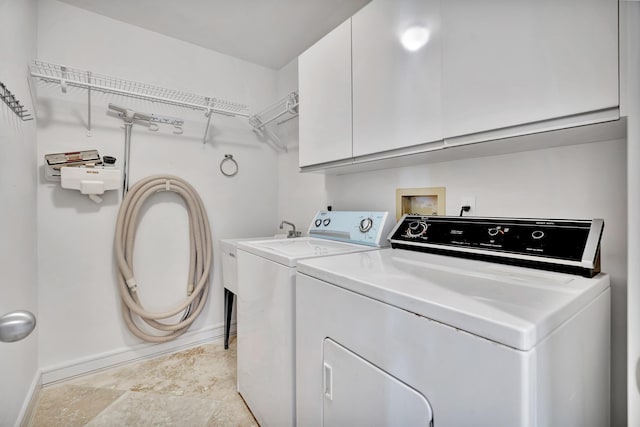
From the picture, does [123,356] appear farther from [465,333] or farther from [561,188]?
[561,188]

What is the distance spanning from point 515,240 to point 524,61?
0.60 meters

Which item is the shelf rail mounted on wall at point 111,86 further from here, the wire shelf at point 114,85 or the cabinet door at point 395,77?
the cabinet door at point 395,77

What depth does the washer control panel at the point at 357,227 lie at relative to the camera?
1567mm

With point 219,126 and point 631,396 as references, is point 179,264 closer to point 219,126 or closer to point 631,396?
point 219,126

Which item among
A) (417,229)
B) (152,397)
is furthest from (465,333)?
(152,397)

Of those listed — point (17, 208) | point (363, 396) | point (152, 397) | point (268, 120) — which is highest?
point (268, 120)

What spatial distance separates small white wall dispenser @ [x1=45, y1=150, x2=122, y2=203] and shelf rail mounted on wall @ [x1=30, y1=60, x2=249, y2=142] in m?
0.27

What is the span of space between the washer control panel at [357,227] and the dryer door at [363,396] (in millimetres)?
725

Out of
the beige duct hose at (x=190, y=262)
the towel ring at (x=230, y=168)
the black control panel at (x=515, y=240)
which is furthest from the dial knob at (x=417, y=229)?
the towel ring at (x=230, y=168)

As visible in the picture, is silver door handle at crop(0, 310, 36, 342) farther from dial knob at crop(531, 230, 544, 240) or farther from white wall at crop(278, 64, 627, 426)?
white wall at crop(278, 64, 627, 426)

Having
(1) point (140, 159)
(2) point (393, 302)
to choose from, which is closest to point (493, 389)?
(2) point (393, 302)

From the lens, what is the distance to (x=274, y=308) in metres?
1.30

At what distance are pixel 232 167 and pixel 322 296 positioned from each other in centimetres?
201

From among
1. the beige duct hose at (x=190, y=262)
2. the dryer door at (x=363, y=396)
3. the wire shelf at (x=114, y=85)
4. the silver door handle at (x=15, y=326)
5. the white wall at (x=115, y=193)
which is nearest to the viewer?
the silver door handle at (x=15, y=326)
